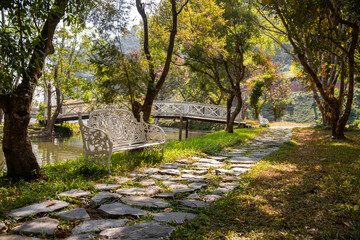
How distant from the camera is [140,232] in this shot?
2.14 meters

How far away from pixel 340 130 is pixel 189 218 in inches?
334

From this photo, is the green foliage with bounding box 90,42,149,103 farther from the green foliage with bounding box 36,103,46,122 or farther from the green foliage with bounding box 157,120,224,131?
the green foliage with bounding box 157,120,224,131

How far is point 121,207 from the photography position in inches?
108

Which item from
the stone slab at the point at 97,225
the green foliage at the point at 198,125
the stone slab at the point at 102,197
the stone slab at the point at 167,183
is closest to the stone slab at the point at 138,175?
the stone slab at the point at 167,183

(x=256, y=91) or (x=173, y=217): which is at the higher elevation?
(x=256, y=91)

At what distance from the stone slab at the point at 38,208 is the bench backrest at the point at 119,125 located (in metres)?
2.13

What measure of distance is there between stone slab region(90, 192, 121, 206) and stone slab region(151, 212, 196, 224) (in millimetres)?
678

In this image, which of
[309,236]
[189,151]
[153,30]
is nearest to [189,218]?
[309,236]

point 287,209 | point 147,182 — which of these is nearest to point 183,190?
point 147,182

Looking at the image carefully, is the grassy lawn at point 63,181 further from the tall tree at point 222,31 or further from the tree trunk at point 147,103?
the tall tree at point 222,31

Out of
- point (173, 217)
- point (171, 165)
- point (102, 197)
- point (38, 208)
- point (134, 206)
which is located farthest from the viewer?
point (171, 165)

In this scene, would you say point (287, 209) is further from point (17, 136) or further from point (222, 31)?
point (222, 31)

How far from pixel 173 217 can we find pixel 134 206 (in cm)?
49

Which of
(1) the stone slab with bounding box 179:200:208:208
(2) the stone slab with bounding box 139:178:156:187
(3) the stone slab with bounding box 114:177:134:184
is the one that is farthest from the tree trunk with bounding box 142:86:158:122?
(1) the stone slab with bounding box 179:200:208:208
